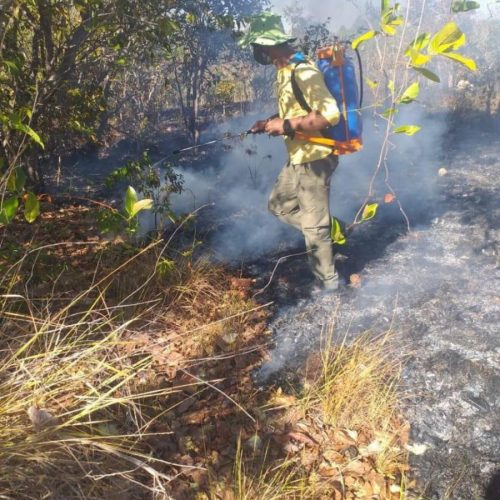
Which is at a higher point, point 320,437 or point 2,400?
point 2,400

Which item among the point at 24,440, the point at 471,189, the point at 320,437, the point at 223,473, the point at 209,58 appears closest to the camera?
the point at 24,440

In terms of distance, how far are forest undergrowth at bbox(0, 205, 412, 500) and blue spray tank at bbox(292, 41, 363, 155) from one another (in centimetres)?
127

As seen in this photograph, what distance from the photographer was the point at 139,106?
8508 mm

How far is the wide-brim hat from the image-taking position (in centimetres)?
277

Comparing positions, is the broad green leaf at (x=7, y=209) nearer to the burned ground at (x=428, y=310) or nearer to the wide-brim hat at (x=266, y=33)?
the burned ground at (x=428, y=310)

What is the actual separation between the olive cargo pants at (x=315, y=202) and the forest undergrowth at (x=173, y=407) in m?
0.62

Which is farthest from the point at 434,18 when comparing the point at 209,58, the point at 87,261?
the point at 87,261

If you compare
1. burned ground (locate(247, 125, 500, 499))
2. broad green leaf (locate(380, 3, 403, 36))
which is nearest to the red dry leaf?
burned ground (locate(247, 125, 500, 499))

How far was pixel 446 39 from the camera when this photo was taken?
126cm

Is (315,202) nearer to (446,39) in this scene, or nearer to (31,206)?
(446,39)

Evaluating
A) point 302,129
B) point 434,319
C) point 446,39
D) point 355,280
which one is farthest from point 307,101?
point 434,319

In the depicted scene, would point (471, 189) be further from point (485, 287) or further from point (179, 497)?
point (179, 497)

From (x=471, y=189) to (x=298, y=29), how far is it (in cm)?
1569

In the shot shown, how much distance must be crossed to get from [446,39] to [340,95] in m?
1.66
